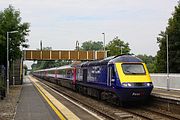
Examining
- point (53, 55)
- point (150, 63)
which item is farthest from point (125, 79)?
point (150, 63)

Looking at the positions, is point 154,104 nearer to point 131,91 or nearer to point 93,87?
point 131,91

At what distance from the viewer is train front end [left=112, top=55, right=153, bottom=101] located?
19719 mm

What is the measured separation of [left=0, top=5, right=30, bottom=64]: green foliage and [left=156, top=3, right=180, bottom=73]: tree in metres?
20.4

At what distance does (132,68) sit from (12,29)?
1247 inches

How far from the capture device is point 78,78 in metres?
34.2

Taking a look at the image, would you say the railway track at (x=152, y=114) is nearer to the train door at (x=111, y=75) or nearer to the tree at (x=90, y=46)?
the train door at (x=111, y=75)

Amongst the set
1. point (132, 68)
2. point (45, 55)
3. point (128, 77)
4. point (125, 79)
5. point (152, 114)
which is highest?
point (45, 55)

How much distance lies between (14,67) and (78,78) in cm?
2976

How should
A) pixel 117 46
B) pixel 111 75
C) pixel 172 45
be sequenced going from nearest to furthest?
1. pixel 111 75
2. pixel 172 45
3. pixel 117 46

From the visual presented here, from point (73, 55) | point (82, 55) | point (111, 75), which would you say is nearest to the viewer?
point (111, 75)

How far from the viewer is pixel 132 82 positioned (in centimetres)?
1995

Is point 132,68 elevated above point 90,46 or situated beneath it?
situated beneath

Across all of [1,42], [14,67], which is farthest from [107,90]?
[14,67]

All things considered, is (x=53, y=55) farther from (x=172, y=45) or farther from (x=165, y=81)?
(x=165, y=81)
